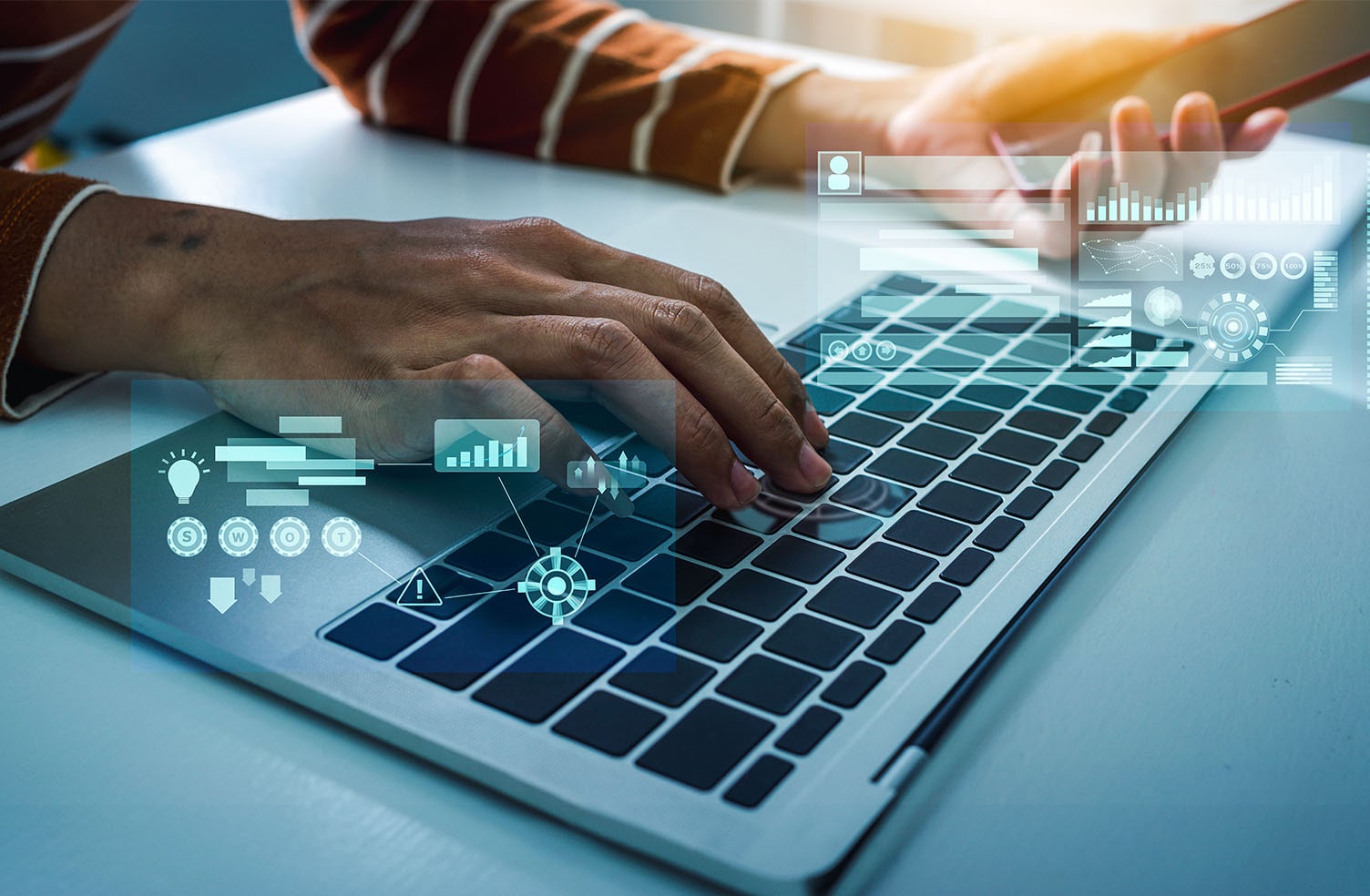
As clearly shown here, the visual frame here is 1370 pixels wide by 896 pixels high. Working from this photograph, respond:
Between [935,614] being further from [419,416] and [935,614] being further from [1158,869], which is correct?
[419,416]

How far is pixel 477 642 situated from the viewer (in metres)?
0.40

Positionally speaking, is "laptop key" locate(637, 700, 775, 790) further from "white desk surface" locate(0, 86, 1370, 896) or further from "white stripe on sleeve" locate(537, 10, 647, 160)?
"white stripe on sleeve" locate(537, 10, 647, 160)

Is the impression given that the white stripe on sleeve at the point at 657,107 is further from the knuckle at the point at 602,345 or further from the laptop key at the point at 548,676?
the laptop key at the point at 548,676

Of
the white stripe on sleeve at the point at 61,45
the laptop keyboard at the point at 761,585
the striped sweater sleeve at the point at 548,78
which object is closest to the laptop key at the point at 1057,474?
the laptop keyboard at the point at 761,585

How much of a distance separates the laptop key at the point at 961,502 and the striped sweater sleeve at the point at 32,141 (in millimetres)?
443

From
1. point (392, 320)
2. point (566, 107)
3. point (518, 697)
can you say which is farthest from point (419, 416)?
point (566, 107)

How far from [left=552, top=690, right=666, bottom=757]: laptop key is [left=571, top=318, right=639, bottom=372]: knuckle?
7.1 inches

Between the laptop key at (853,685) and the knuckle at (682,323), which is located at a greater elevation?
the knuckle at (682,323)

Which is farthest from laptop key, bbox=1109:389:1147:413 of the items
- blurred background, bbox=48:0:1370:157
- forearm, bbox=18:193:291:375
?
blurred background, bbox=48:0:1370:157

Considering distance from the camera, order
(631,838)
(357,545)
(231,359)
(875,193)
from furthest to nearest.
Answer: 1. (875,193)
2. (231,359)
3. (357,545)
4. (631,838)

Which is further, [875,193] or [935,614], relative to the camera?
[875,193]

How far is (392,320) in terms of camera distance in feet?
1.79

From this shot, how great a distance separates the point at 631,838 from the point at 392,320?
0.30m

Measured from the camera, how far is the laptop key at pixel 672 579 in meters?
0.43
